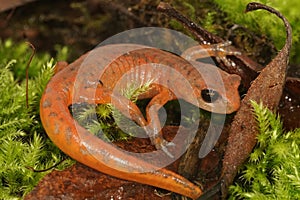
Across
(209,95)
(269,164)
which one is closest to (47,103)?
(209,95)

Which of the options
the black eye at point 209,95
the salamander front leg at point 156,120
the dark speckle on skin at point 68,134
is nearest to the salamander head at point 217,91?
the black eye at point 209,95

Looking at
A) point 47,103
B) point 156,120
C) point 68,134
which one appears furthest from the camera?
point 156,120

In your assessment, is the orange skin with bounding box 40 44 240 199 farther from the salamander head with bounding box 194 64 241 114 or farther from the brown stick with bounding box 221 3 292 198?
the brown stick with bounding box 221 3 292 198

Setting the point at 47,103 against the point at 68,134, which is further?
the point at 47,103

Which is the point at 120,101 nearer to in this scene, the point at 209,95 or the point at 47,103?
the point at 47,103

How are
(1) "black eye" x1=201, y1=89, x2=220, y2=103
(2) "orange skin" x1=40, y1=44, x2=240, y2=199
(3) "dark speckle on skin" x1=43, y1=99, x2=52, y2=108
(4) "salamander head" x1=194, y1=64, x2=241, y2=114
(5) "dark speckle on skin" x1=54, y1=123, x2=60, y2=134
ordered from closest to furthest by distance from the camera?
(2) "orange skin" x1=40, y1=44, x2=240, y2=199
(5) "dark speckle on skin" x1=54, y1=123, x2=60, y2=134
(3) "dark speckle on skin" x1=43, y1=99, x2=52, y2=108
(4) "salamander head" x1=194, y1=64, x2=241, y2=114
(1) "black eye" x1=201, y1=89, x2=220, y2=103

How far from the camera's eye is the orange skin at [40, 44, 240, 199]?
201 centimetres

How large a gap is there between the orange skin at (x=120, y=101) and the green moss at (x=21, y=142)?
136 millimetres

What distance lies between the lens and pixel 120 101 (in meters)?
2.35

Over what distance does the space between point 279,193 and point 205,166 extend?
0.33 metres

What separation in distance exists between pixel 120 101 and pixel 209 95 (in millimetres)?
468

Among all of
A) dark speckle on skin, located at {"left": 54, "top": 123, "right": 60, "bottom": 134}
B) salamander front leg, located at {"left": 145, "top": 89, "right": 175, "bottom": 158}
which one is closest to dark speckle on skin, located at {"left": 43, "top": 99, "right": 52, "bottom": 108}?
dark speckle on skin, located at {"left": 54, "top": 123, "right": 60, "bottom": 134}

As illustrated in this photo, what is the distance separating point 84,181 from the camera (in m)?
2.08

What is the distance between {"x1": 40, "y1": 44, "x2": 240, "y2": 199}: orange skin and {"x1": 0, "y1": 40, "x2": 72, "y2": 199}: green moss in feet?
0.45
